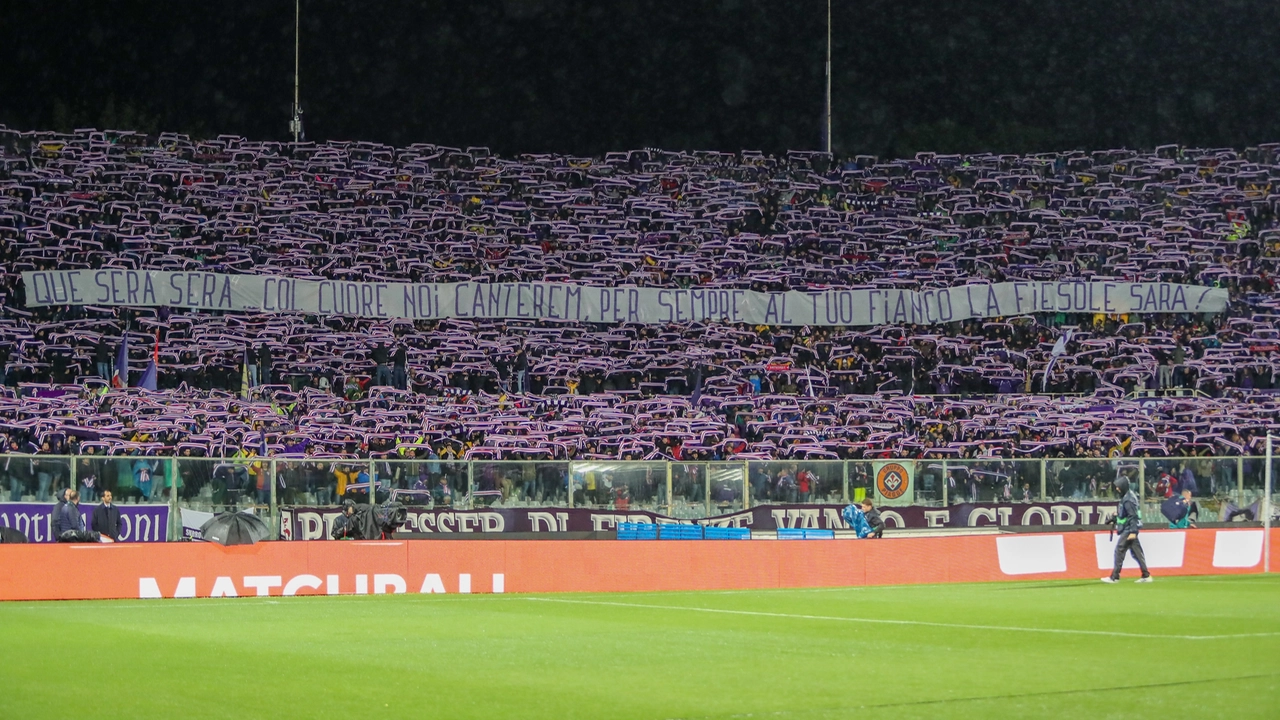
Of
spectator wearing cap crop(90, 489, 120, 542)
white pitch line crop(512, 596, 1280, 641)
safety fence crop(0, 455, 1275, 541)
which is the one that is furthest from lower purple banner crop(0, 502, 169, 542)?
white pitch line crop(512, 596, 1280, 641)

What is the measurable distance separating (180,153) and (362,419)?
15951mm

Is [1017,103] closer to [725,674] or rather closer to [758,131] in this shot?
[758,131]

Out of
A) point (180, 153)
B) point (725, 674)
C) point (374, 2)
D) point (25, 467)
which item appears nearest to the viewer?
point (725, 674)

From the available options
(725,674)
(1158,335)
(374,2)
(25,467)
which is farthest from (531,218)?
(725,674)

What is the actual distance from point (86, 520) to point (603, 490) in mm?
10457

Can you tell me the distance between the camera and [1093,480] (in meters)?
35.0

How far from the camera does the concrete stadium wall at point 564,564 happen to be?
78.2 ft

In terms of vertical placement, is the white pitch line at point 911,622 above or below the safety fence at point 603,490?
below

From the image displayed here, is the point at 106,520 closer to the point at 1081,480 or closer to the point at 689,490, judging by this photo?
the point at 689,490

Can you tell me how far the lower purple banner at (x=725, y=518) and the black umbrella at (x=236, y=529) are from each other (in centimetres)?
312

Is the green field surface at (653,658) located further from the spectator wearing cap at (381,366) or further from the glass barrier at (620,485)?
the spectator wearing cap at (381,366)

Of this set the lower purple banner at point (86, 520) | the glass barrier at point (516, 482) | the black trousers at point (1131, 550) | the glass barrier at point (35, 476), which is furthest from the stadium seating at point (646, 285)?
the black trousers at point (1131, 550)

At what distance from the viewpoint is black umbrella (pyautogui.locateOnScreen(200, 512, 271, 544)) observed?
27.9 meters

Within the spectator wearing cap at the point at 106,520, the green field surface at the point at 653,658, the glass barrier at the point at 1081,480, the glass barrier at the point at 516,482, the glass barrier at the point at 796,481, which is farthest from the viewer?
the glass barrier at the point at 1081,480
